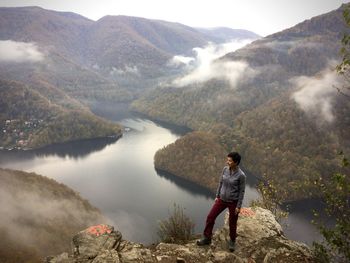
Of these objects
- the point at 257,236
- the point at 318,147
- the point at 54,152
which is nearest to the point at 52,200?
the point at 54,152

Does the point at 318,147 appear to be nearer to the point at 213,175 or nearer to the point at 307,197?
the point at 307,197

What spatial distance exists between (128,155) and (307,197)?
83.9m

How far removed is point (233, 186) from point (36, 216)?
85.2m

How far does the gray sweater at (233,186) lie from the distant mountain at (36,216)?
56.7m

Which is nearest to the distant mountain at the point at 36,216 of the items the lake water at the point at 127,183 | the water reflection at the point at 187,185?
the lake water at the point at 127,183

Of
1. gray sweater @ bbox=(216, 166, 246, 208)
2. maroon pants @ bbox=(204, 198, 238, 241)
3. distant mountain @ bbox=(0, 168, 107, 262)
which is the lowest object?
distant mountain @ bbox=(0, 168, 107, 262)

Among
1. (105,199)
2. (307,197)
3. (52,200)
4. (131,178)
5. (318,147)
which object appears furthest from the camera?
(318,147)

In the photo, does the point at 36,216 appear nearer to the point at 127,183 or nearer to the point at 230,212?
the point at 127,183

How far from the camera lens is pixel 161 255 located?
46.0ft

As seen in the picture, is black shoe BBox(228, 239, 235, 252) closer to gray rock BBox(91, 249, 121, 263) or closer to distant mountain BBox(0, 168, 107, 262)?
gray rock BBox(91, 249, 121, 263)

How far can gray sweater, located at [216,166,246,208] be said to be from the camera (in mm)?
13141

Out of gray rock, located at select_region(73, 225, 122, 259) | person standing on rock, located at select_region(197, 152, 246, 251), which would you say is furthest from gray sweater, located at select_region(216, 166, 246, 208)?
gray rock, located at select_region(73, 225, 122, 259)

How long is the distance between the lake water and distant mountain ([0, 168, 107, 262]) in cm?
928

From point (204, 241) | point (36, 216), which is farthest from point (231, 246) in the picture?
point (36, 216)
